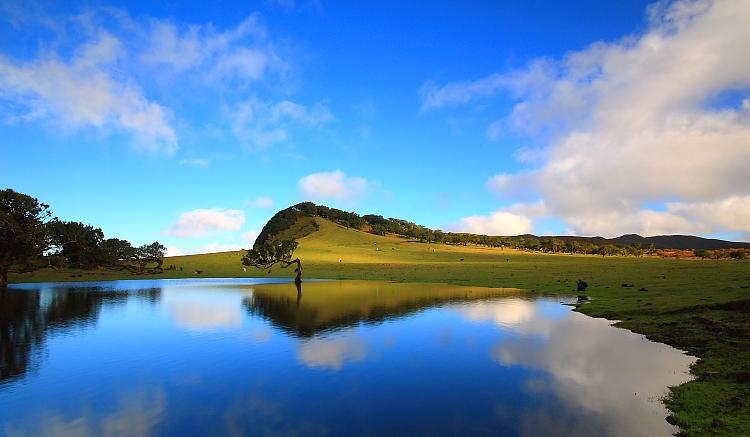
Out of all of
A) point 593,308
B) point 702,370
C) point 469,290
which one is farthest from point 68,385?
point 469,290

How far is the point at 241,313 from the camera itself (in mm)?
42594

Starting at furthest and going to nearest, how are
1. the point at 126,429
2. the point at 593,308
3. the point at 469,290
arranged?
the point at 469,290 < the point at 593,308 < the point at 126,429

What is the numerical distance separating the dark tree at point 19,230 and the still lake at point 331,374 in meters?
31.6

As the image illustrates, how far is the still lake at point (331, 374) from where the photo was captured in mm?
15219

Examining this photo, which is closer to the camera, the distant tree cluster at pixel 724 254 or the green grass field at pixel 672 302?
the green grass field at pixel 672 302

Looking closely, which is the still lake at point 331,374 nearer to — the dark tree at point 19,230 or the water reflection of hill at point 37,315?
the water reflection of hill at point 37,315

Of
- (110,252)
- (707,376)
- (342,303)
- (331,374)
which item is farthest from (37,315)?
(110,252)

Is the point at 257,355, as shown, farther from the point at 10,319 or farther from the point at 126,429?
the point at 10,319

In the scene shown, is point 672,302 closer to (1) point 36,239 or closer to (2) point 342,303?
(2) point 342,303

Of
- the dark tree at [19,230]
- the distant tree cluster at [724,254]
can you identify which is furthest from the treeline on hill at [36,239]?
the distant tree cluster at [724,254]

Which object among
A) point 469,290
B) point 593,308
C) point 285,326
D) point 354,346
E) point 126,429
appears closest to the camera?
point 126,429

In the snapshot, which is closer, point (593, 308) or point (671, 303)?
point (671, 303)

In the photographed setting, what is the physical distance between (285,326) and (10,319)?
23.3 metres

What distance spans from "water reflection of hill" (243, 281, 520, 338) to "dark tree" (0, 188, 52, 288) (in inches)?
1366
